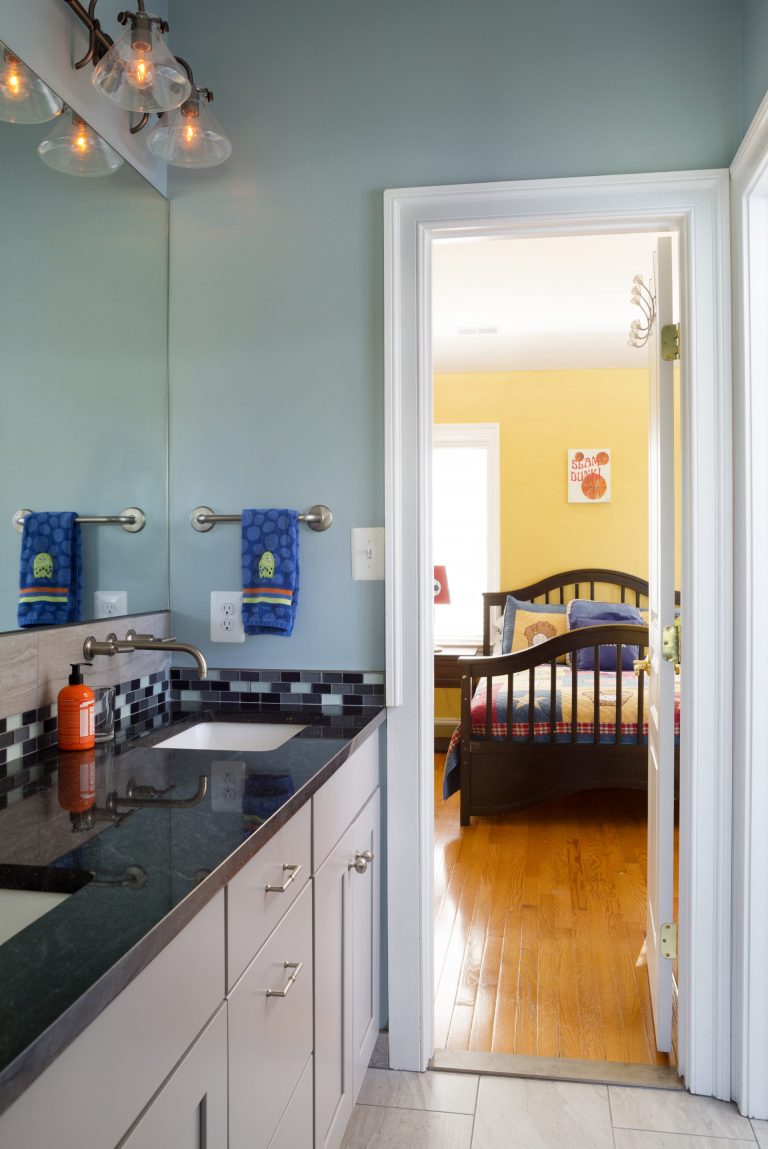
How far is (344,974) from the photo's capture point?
69.7 inches

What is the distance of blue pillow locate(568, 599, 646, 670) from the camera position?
16.5 feet

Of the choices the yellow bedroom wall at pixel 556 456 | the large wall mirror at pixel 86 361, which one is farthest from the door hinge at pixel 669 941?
the yellow bedroom wall at pixel 556 456

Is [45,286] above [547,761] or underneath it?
above

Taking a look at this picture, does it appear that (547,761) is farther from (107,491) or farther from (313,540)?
(107,491)

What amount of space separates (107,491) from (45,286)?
1.50 feet

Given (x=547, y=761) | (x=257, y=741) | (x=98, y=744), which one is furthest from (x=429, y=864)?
(x=547, y=761)

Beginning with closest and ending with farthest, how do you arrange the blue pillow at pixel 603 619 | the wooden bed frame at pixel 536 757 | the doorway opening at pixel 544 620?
the doorway opening at pixel 544 620 < the wooden bed frame at pixel 536 757 < the blue pillow at pixel 603 619

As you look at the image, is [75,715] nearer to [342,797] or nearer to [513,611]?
[342,797]

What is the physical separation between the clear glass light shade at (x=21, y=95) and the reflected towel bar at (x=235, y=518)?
91cm

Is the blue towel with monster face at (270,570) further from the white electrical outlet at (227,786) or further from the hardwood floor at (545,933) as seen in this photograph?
the hardwood floor at (545,933)

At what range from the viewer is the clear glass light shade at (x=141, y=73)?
165 cm

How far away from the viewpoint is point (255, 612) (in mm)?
2102

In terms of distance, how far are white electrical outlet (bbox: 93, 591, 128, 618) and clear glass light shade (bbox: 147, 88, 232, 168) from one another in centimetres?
97

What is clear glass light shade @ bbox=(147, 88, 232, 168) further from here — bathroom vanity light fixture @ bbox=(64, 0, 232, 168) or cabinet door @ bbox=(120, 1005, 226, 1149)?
cabinet door @ bbox=(120, 1005, 226, 1149)
